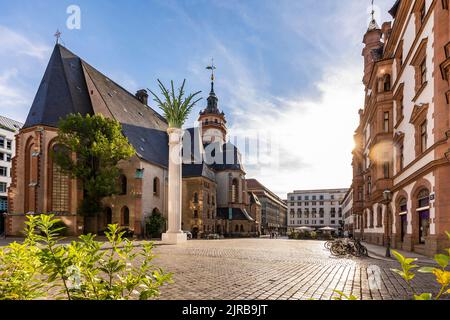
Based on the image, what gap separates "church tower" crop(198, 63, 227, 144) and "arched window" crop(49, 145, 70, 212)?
46890 millimetres

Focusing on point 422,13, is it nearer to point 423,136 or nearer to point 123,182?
point 423,136

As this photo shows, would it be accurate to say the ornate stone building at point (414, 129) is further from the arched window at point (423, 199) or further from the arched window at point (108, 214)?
the arched window at point (108, 214)

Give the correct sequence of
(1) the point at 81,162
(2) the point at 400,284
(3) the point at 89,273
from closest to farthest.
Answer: (3) the point at 89,273, (2) the point at 400,284, (1) the point at 81,162

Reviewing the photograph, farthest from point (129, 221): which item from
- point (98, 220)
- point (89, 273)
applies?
point (89, 273)

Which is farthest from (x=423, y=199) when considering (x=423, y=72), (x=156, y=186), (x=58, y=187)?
(x=156, y=186)

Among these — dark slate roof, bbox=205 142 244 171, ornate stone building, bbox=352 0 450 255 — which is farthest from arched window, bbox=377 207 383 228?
dark slate roof, bbox=205 142 244 171

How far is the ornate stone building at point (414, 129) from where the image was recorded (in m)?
15.2

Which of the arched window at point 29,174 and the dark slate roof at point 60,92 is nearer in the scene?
the arched window at point 29,174

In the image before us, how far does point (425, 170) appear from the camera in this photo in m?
16.4

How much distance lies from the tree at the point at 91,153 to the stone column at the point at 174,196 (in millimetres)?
9913

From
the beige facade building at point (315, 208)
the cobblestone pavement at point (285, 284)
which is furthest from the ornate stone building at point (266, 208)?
the cobblestone pavement at point (285, 284)

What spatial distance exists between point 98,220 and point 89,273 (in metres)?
43.0

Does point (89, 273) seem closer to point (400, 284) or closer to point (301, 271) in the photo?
point (400, 284)

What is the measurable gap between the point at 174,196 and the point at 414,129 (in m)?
19.9
